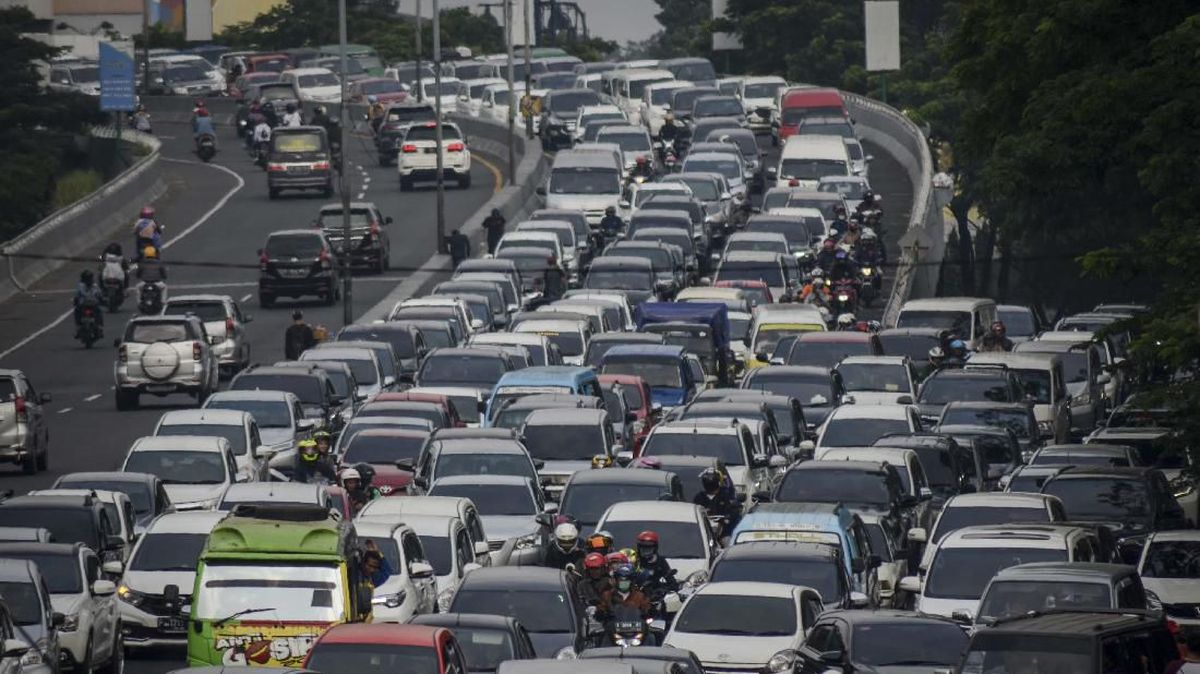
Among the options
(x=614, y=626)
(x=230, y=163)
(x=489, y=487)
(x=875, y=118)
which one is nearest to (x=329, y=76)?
(x=230, y=163)

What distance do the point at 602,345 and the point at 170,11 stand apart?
445 feet

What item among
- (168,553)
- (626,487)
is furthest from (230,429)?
(168,553)

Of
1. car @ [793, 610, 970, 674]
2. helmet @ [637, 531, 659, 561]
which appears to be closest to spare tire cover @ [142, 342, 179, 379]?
helmet @ [637, 531, 659, 561]

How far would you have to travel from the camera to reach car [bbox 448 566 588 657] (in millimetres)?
22250

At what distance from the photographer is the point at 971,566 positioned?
24.2 m

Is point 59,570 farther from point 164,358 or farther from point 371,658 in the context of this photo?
point 164,358

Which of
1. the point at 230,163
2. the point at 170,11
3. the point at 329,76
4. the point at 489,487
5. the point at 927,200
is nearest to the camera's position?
the point at 489,487

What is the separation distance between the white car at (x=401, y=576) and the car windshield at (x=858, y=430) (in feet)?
32.1

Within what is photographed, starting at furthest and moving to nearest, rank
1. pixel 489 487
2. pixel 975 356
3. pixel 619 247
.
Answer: pixel 619 247 < pixel 975 356 < pixel 489 487

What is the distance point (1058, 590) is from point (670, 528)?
592cm

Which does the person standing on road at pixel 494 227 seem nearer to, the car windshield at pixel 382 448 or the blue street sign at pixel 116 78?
the blue street sign at pixel 116 78

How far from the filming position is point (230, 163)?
87.5 m

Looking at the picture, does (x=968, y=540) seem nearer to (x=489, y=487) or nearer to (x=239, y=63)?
(x=489, y=487)

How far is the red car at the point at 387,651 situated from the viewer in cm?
1847
